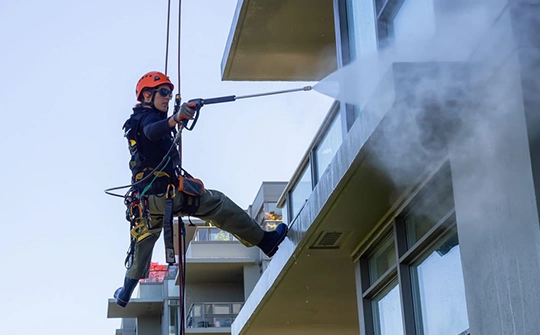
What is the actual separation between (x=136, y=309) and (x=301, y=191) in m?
33.7

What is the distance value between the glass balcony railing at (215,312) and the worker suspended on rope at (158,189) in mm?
26299

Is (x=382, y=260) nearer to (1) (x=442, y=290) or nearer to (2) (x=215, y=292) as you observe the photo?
(1) (x=442, y=290)

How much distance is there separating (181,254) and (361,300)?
83.2 inches

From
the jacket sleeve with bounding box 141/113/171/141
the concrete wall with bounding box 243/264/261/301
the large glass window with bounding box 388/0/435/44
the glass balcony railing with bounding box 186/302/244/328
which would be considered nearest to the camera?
the large glass window with bounding box 388/0/435/44

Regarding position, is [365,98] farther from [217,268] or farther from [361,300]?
[217,268]

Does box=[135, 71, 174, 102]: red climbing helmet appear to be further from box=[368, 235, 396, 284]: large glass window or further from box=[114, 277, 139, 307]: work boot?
box=[368, 235, 396, 284]: large glass window

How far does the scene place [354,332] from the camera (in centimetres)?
1447

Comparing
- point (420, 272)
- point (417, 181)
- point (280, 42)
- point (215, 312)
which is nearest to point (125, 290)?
point (420, 272)

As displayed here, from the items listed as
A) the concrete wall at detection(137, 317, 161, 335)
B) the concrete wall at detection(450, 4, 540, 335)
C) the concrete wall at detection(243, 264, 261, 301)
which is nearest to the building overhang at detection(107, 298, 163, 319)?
the concrete wall at detection(137, 317, 161, 335)

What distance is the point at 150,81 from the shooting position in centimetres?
1024

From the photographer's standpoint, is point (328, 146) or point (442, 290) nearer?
Answer: point (442, 290)

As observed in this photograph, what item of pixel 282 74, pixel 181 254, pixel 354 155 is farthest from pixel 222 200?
pixel 282 74

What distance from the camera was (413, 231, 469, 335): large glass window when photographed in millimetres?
8367

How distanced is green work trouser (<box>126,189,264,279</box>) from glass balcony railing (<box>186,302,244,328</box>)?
85.8ft
